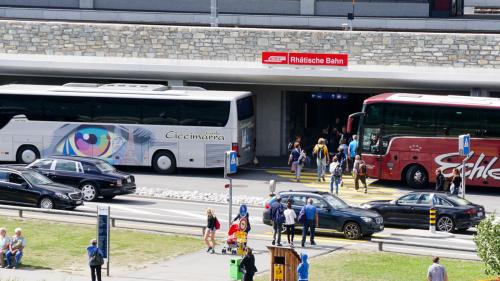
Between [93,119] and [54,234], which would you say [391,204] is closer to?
[54,234]

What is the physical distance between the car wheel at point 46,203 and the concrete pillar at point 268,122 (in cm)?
1660

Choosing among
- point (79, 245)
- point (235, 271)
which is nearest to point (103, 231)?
point (235, 271)

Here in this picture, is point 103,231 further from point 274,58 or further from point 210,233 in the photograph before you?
point 274,58

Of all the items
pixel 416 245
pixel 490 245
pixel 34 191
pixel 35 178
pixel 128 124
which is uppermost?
pixel 128 124

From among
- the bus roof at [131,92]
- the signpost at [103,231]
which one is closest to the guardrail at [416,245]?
the signpost at [103,231]

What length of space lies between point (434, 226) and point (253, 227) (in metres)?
5.25

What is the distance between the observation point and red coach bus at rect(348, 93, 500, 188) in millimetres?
42781

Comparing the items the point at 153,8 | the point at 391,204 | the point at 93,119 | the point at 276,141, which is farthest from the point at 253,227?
the point at 153,8

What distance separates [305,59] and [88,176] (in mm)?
11650

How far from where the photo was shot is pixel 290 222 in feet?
107

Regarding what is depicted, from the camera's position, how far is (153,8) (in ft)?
207

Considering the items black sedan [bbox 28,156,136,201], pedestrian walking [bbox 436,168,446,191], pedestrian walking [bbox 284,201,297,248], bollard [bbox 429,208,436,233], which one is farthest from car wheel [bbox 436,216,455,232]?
black sedan [bbox 28,156,136,201]

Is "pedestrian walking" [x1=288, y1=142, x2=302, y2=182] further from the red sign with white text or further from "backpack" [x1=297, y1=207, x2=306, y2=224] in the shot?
"backpack" [x1=297, y1=207, x2=306, y2=224]

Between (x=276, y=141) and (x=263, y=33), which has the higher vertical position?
(x=263, y=33)
